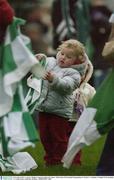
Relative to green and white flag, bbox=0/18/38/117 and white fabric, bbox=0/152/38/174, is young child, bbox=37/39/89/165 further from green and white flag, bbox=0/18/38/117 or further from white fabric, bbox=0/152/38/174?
green and white flag, bbox=0/18/38/117

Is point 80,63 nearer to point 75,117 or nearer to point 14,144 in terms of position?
point 75,117

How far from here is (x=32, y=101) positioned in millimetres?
8641

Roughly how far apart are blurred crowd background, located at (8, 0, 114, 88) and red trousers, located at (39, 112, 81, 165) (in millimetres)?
6330

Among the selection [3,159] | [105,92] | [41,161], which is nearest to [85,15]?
[41,161]

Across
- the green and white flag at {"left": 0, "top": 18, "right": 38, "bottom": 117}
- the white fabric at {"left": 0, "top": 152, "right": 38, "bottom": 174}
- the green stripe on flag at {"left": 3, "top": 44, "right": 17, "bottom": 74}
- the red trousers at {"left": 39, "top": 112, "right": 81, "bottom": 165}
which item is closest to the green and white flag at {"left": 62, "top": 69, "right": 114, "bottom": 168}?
the green and white flag at {"left": 0, "top": 18, "right": 38, "bottom": 117}

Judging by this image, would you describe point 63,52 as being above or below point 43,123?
above

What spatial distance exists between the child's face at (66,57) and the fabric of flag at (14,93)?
135 centimetres

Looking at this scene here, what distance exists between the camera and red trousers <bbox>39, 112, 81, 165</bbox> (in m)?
8.80

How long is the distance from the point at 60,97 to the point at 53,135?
43cm

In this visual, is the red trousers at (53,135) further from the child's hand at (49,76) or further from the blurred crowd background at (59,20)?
the blurred crowd background at (59,20)

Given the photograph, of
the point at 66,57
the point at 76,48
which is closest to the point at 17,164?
the point at 66,57

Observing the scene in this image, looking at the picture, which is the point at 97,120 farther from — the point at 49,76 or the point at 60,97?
the point at 60,97

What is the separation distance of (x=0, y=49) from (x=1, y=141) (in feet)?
2.51

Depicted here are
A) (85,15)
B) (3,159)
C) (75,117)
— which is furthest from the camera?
(85,15)
